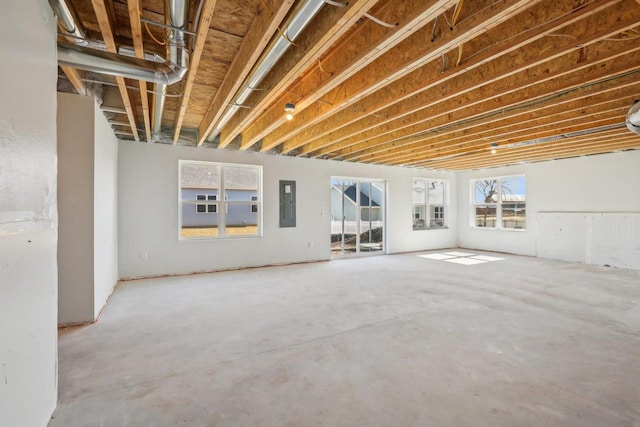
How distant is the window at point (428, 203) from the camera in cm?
855

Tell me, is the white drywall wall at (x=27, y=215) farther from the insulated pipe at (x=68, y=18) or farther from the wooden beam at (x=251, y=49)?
the wooden beam at (x=251, y=49)

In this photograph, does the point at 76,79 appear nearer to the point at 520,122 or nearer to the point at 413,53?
the point at 413,53

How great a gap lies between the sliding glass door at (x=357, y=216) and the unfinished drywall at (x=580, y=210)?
10.6 feet

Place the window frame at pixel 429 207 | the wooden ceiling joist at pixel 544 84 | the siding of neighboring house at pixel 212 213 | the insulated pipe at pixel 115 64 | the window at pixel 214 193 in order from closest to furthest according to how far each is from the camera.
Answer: the insulated pipe at pixel 115 64 < the wooden ceiling joist at pixel 544 84 < the window at pixel 214 193 < the siding of neighboring house at pixel 212 213 < the window frame at pixel 429 207

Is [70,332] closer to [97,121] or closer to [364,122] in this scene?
[97,121]

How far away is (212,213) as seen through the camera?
6250mm

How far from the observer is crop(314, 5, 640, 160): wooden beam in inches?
89.2

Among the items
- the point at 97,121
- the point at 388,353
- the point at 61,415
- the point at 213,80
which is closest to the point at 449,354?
the point at 388,353

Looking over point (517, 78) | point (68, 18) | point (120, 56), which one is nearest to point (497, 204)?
point (517, 78)

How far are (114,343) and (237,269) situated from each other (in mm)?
3150

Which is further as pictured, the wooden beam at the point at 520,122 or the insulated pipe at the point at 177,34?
the wooden beam at the point at 520,122

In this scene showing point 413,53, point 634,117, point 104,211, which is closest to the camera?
point 413,53

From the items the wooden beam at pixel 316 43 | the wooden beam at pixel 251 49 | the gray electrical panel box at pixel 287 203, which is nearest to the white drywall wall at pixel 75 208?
the wooden beam at pixel 251 49

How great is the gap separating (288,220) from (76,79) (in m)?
4.15
